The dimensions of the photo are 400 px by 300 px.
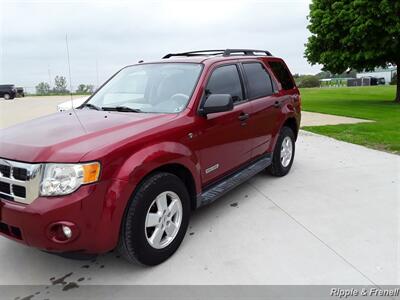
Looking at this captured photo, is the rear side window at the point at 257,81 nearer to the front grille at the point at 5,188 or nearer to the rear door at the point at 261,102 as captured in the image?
the rear door at the point at 261,102

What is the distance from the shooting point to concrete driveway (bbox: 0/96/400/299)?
2.91m

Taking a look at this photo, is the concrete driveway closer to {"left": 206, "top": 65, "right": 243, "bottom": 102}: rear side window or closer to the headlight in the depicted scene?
the headlight

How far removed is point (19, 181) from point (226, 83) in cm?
244

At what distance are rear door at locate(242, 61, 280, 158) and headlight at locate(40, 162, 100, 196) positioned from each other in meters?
2.46

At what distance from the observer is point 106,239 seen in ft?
8.60

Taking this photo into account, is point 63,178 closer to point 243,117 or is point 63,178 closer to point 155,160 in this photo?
point 155,160

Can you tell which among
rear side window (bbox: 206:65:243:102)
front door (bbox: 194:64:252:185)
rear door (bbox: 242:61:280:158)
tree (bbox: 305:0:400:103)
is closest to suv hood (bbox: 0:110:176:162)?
front door (bbox: 194:64:252:185)

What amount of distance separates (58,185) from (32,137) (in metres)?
0.64

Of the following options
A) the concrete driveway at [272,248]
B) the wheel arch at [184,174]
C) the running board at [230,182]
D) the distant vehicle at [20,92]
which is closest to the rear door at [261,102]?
the running board at [230,182]

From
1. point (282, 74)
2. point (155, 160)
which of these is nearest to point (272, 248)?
point (155, 160)

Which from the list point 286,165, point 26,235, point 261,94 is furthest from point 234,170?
point 26,235

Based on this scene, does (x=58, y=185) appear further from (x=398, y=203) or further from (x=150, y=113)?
(x=398, y=203)

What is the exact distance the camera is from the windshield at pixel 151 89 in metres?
3.62

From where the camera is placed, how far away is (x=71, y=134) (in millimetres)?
2900
